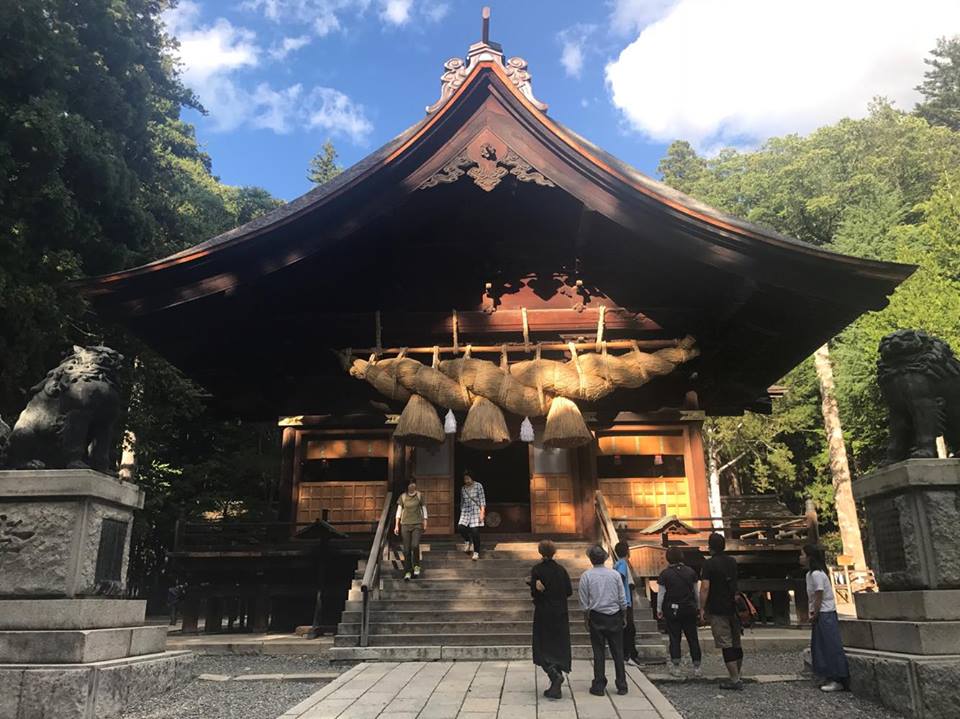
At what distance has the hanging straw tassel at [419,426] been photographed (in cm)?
776

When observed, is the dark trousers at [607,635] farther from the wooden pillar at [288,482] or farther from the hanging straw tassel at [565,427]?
the wooden pillar at [288,482]

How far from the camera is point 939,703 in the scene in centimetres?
485

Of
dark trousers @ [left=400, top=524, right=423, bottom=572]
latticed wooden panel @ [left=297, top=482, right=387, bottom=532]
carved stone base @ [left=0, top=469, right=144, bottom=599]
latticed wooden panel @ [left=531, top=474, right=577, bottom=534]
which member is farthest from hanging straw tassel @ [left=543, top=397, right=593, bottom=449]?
latticed wooden panel @ [left=297, top=482, right=387, bottom=532]

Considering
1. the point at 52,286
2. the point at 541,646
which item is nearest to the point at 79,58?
the point at 52,286

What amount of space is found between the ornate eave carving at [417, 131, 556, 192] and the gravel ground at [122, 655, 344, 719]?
610 cm

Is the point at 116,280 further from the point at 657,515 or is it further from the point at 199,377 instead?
the point at 657,515

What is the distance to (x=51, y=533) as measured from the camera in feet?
16.4

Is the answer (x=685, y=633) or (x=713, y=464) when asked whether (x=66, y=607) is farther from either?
(x=713, y=464)

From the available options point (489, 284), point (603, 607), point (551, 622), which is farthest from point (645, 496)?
point (551, 622)

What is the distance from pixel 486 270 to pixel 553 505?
4.98m

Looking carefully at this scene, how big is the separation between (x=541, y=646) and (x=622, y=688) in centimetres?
78

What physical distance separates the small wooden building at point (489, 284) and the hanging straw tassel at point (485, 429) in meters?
1.05

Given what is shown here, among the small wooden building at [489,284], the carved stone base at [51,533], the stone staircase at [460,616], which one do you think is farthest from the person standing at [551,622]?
the carved stone base at [51,533]

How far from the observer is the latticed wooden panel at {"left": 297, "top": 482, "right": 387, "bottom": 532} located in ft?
45.8
